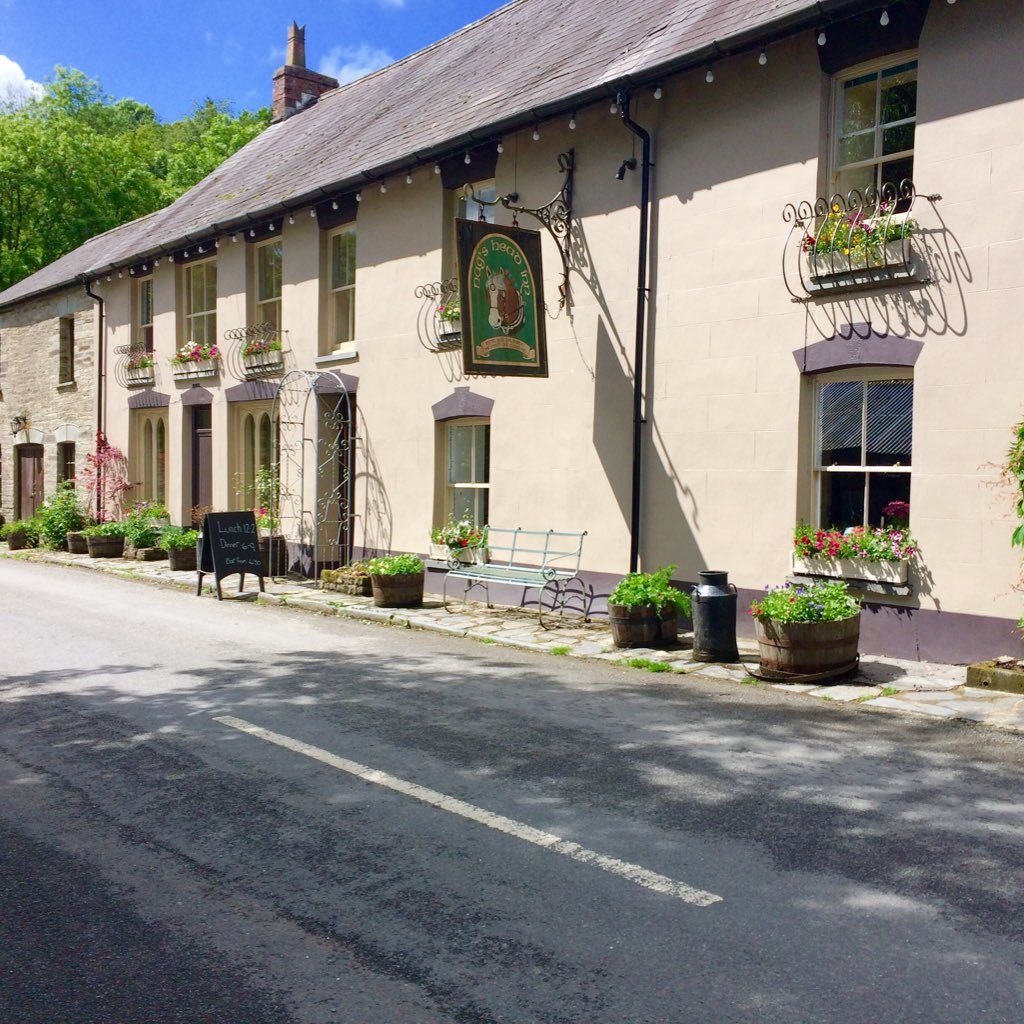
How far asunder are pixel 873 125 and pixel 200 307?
46.4ft

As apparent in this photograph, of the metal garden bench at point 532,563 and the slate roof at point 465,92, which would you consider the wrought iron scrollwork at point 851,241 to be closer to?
the slate roof at point 465,92

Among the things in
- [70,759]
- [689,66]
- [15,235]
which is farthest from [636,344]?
[15,235]

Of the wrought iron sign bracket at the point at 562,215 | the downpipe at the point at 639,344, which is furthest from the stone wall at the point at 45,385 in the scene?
the downpipe at the point at 639,344

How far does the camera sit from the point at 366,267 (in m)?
15.1

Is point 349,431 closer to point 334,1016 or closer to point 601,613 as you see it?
point 601,613

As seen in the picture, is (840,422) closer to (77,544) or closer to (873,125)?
(873,125)

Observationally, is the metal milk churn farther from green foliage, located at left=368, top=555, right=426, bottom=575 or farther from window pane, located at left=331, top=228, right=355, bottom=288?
window pane, located at left=331, top=228, right=355, bottom=288

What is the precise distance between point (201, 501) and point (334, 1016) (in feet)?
57.6

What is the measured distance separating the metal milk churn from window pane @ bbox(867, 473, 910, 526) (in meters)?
1.52

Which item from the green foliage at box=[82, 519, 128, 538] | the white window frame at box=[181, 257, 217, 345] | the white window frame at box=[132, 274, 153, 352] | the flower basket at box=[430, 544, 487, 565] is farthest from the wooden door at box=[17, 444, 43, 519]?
the flower basket at box=[430, 544, 487, 565]

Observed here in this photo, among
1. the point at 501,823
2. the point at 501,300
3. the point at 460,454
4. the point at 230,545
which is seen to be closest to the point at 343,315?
the point at 460,454

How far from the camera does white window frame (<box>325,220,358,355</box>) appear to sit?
15.9 metres

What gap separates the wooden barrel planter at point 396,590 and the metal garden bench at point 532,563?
44 centimetres

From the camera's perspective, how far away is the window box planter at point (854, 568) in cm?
888
